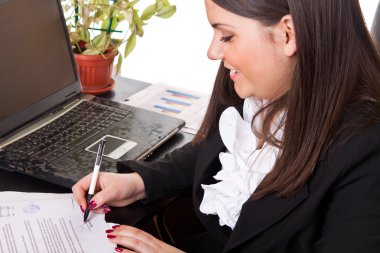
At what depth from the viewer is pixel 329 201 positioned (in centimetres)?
89

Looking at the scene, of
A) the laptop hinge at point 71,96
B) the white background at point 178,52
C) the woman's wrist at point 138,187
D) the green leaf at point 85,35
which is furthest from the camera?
the white background at point 178,52

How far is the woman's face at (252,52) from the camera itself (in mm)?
849

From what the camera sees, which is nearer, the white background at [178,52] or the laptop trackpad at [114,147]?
the laptop trackpad at [114,147]

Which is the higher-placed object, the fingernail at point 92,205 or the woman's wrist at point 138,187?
the fingernail at point 92,205

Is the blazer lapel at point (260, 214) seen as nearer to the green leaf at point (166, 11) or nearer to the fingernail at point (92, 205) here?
the fingernail at point (92, 205)

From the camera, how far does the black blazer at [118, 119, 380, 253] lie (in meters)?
0.83

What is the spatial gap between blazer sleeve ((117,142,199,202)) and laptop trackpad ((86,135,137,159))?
63 mm

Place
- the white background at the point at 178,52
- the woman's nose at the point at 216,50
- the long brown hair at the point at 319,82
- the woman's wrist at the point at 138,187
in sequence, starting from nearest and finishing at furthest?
the long brown hair at the point at 319,82 → the woman's nose at the point at 216,50 → the woman's wrist at the point at 138,187 → the white background at the point at 178,52

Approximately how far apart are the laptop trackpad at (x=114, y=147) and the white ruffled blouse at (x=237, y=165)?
209mm

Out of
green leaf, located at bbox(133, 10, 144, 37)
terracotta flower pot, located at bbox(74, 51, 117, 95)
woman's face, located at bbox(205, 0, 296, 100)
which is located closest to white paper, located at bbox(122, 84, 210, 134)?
terracotta flower pot, located at bbox(74, 51, 117, 95)

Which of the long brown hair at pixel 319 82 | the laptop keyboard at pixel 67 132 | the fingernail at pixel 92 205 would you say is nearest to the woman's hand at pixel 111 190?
the fingernail at pixel 92 205

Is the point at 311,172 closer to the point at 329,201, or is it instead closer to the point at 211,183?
the point at 329,201

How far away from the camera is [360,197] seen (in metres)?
0.84

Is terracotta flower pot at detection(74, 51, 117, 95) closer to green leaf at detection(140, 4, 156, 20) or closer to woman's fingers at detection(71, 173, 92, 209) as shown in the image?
green leaf at detection(140, 4, 156, 20)
